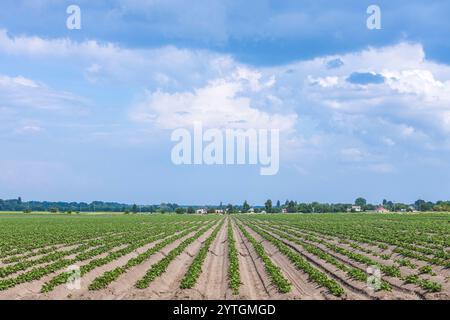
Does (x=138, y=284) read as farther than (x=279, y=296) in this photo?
Yes

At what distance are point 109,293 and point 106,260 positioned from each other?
8.77 meters

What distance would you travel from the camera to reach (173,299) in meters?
16.9

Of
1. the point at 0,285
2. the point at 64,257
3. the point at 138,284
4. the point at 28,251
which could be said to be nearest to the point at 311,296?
the point at 138,284

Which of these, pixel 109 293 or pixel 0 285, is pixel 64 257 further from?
pixel 109 293

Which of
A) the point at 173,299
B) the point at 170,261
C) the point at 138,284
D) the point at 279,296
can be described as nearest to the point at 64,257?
the point at 170,261
